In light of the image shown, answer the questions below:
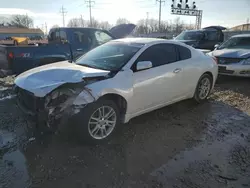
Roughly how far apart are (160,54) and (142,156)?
208 cm

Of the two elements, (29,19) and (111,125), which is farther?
(29,19)

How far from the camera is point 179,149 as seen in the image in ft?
11.2

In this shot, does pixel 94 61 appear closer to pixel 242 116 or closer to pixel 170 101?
pixel 170 101

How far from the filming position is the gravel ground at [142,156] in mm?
2689

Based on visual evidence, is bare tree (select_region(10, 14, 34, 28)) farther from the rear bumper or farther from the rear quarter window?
the rear quarter window

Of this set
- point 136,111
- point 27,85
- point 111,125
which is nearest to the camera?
point 27,85

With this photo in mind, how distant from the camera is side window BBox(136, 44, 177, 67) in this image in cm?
406

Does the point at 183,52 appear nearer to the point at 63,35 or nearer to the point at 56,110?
the point at 56,110

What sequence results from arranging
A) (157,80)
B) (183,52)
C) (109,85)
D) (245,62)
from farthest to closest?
1. (245,62)
2. (183,52)
3. (157,80)
4. (109,85)

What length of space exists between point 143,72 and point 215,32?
10793 millimetres

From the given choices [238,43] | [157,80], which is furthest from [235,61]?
[157,80]

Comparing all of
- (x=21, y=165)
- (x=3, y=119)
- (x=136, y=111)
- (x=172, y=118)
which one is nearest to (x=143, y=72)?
(x=136, y=111)

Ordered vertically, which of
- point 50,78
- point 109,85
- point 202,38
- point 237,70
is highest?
point 202,38

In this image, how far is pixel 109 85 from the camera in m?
3.38
